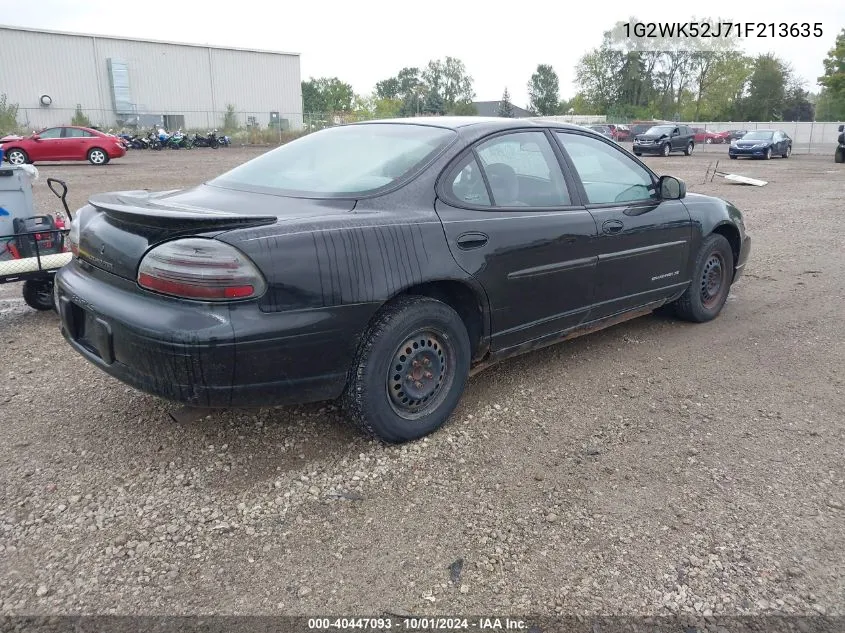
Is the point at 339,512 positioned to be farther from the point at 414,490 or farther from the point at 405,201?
the point at 405,201

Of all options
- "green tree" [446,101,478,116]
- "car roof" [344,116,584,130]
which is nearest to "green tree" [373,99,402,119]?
"green tree" [446,101,478,116]

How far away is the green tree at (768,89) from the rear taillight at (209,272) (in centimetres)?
7948

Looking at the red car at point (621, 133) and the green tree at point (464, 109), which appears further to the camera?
the green tree at point (464, 109)

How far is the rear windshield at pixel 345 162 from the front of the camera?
3314mm

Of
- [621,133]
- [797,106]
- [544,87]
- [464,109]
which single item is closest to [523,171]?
[621,133]

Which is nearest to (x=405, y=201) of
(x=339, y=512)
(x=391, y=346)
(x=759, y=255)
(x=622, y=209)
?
(x=391, y=346)

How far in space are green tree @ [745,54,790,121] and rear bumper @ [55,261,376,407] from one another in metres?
79.2

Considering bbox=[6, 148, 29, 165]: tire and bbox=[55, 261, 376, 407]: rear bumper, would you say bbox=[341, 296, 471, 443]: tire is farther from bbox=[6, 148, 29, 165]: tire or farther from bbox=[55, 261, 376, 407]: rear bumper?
Answer: bbox=[6, 148, 29, 165]: tire

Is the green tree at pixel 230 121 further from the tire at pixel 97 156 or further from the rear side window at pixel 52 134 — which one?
the rear side window at pixel 52 134

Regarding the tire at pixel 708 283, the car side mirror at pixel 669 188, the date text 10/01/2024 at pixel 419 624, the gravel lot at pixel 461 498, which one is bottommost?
the date text 10/01/2024 at pixel 419 624

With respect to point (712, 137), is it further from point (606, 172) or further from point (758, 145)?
point (606, 172)

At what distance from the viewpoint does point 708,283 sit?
5227 mm

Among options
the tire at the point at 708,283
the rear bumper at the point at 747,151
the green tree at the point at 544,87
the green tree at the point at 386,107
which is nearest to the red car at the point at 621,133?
the rear bumper at the point at 747,151

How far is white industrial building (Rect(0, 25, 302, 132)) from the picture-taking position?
135ft
